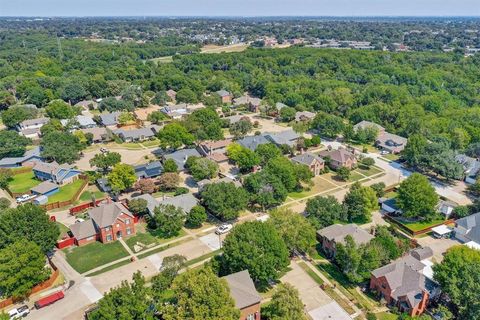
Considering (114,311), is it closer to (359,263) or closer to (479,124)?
(359,263)

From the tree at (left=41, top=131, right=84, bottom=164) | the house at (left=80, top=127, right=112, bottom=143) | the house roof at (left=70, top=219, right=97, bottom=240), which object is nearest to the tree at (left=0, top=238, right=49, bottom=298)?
the house roof at (left=70, top=219, right=97, bottom=240)

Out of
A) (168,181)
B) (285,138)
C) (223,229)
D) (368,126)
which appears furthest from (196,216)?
(368,126)

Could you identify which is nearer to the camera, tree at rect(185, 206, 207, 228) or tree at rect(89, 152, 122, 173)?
tree at rect(185, 206, 207, 228)

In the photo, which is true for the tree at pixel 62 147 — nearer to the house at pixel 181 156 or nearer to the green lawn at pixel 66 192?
the green lawn at pixel 66 192

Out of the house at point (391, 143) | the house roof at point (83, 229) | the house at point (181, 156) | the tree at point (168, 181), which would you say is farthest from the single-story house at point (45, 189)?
the house at point (391, 143)

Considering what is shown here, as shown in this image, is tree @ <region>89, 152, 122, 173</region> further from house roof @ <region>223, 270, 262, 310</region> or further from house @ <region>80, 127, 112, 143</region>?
house roof @ <region>223, 270, 262, 310</region>
